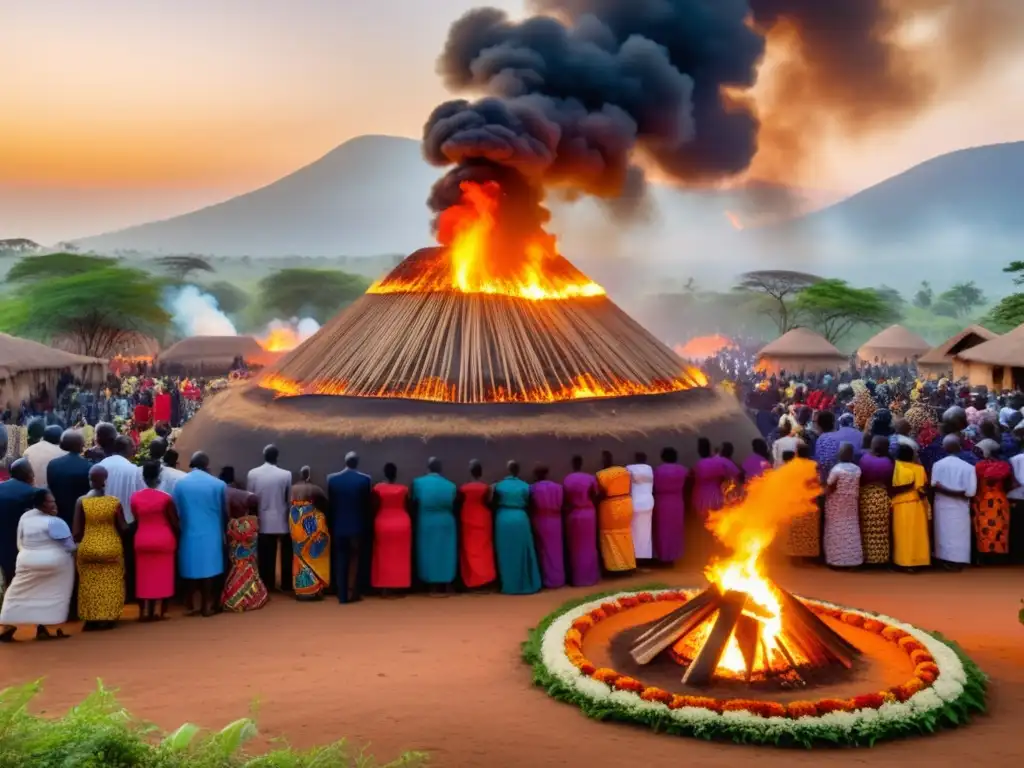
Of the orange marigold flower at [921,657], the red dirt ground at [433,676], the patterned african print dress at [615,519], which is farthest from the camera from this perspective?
the patterned african print dress at [615,519]

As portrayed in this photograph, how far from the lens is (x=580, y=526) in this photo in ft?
31.5

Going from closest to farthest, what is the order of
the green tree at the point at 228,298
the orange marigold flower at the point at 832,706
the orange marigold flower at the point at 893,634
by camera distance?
the orange marigold flower at the point at 832,706 → the orange marigold flower at the point at 893,634 → the green tree at the point at 228,298

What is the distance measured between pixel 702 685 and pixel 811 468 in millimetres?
3008

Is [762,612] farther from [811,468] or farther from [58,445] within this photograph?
[58,445]

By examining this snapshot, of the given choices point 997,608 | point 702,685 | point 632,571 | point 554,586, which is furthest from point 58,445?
point 997,608

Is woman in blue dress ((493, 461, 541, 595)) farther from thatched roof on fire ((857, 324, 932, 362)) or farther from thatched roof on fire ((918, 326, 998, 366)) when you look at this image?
thatched roof on fire ((857, 324, 932, 362))

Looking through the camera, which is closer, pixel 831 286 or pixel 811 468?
pixel 811 468

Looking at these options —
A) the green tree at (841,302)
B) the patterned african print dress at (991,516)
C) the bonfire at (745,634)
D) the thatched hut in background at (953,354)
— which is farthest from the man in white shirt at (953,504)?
the green tree at (841,302)

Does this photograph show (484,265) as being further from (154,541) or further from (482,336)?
(154,541)

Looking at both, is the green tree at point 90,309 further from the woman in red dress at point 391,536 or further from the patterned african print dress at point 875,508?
the patterned african print dress at point 875,508

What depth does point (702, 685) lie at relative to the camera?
6.57 metres

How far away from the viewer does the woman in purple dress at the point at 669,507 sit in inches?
403

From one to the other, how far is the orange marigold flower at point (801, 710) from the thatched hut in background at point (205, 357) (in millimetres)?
31353

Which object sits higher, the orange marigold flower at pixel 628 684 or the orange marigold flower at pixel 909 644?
the orange marigold flower at pixel 909 644
